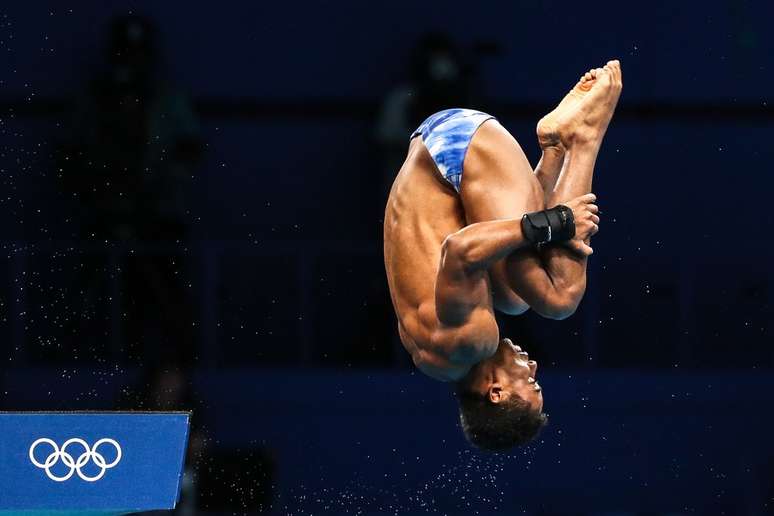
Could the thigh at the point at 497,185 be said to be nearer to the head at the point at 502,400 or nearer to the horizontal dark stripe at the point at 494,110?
the head at the point at 502,400

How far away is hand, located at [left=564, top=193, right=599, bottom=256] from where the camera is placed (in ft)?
17.6

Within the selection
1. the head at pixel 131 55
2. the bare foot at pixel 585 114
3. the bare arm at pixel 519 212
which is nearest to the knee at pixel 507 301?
the bare arm at pixel 519 212

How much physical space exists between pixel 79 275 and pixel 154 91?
99 centimetres

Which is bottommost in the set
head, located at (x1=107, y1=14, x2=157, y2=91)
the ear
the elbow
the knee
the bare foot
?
the ear

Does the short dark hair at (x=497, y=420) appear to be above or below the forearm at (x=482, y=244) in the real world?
below

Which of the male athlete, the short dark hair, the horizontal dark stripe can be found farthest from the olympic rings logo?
the horizontal dark stripe

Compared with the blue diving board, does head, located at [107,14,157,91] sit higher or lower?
higher

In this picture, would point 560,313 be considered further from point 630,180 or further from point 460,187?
point 630,180

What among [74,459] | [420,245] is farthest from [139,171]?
[420,245]

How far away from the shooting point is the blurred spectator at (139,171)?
771 centimetres

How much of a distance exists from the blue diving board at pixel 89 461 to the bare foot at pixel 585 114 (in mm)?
1577

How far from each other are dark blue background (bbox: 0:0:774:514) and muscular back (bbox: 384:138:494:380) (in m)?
2.36

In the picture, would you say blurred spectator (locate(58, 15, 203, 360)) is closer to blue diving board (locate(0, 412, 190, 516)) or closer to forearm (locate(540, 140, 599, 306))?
blue diving board (locate(0, 412, 190, 516))

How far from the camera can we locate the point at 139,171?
7.70 m
